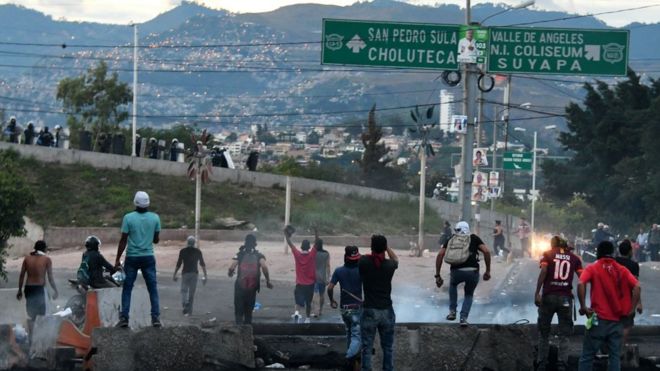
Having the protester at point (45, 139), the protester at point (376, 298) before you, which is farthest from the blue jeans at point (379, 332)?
the protester at point (45, 139)

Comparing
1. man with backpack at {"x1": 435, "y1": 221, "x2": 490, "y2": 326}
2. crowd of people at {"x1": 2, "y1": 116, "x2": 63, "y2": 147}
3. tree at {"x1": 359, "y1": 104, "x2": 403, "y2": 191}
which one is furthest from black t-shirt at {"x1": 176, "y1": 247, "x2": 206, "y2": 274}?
tree at {"x1": 359, "y1": 104, "x2": 403, "y2": 191}

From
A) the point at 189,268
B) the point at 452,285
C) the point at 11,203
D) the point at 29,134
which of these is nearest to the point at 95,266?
the point at 452,285

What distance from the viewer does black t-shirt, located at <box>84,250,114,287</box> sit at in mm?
18188

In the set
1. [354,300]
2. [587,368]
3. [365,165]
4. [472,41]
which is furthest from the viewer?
[365,165]

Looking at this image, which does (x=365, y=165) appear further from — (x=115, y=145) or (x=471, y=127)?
(x=471, y=127)

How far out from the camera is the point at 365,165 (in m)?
92.7

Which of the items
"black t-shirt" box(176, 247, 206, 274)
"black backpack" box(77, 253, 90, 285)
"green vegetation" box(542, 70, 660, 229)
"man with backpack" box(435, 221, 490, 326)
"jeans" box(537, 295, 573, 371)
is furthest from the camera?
"green vegetation" box(542, 70, 660, 229)

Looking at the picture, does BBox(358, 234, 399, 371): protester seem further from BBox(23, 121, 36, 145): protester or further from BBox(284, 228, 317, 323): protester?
BBox(23, 121, 36, 145): protester

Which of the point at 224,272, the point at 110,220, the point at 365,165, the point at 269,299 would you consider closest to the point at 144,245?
the point at 269,299

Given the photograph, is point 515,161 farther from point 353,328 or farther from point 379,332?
point 379,332

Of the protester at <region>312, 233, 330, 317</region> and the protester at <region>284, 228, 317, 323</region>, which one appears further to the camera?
the protester at <region>312, 233, 330, 317</region>

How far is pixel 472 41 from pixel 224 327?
36.7 ft

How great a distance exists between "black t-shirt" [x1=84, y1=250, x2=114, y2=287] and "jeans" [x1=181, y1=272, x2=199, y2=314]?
6.81 m

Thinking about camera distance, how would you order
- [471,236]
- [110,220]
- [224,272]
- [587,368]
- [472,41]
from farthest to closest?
1. [110,220]
2. [224,272]
3. [472,41]
4. [471,236]
5. [587,368]
